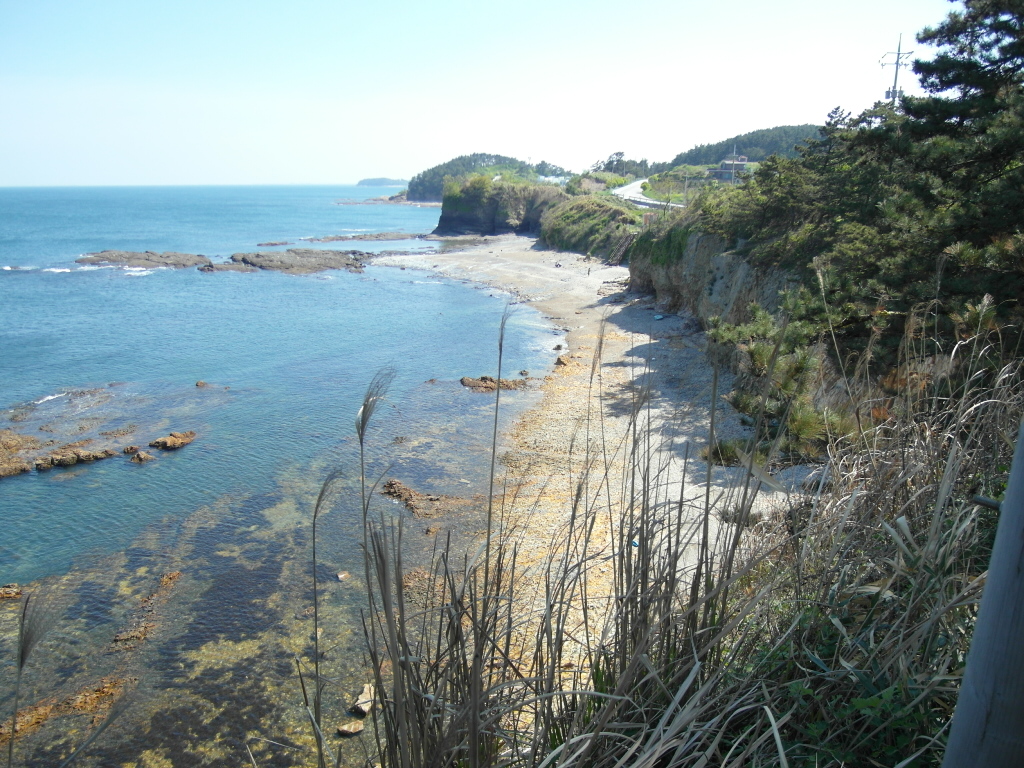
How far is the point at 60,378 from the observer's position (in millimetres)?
19641

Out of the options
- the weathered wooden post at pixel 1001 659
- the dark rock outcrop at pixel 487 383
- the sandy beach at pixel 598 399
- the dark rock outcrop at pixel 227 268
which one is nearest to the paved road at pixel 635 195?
the sandy beach at pixel 598 399

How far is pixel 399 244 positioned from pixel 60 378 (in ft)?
136

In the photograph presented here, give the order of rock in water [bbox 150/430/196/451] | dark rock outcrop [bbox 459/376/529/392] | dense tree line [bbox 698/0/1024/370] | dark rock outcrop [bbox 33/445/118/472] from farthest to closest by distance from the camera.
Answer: dark rock outcrop [bbox 459/376/529/392]
rock in water [bbox 150/430/196/451]
dark rock outcrop [bbox 33/445/118/472]
dense tree line [bbox 698/0/1024/370]

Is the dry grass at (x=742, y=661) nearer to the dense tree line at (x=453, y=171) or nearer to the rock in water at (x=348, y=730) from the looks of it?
the rock in water at (x=348, y=730)

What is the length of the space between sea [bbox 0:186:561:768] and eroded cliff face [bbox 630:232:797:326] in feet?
16.4

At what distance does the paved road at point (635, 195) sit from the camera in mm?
52319

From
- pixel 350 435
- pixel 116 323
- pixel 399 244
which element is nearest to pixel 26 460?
pixel 350 435

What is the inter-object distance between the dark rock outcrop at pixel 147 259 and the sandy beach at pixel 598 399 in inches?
599

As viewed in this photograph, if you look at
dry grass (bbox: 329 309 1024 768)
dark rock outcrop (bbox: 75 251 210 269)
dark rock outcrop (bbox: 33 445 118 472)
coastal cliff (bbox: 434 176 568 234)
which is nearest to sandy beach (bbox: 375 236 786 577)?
dry grass (bbox: 329 309 1024 768)

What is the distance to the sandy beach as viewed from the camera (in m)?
4.74

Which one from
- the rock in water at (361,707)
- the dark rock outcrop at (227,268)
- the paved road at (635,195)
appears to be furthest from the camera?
the paved road at (635,195)

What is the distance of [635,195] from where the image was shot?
64.9 metres

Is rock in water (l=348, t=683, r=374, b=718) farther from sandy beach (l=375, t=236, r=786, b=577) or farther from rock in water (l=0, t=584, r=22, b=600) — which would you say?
rock in water (l=0, t=584, r=22, b=600)

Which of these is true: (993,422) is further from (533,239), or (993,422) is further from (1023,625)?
(533,239)
